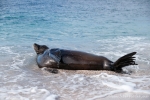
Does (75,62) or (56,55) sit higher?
(56,55)

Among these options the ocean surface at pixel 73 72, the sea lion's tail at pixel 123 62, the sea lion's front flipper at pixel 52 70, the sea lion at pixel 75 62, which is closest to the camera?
the ocean surface at pixel 73 72

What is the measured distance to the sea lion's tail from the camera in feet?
21.1

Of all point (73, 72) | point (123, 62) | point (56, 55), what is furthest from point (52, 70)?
point (123, 62)

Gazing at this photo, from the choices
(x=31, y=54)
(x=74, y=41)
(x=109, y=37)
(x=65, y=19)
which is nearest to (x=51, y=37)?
(x=74, y=41)

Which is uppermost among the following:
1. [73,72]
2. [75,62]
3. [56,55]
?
[56,55]

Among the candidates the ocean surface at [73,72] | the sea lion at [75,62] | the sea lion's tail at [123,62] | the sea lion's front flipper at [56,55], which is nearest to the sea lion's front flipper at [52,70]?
the sea lion at [75,62]

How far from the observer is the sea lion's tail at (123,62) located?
644cm

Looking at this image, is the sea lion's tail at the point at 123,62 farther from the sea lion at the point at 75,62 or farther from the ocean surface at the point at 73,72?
the ocean surface at the point at 73,72

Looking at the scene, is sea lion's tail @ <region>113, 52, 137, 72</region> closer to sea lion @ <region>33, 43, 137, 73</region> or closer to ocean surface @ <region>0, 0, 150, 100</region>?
sea lion @ <region>33, 43, 137, 73</region>

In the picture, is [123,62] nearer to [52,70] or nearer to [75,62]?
[75,62]

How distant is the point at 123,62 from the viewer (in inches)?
258

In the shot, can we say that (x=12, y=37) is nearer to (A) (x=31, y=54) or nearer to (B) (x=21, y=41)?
(B) (x=21, y=41)

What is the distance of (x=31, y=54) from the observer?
8.58 m

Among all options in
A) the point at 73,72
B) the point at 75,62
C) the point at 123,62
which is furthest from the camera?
the point at 75,62
